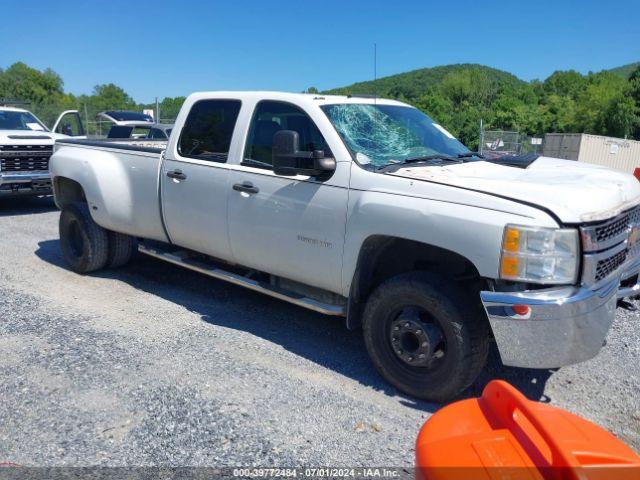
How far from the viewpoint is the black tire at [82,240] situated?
6043mm

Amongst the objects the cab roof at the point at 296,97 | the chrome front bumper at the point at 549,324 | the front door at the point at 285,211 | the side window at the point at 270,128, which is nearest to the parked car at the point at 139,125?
the cab roof at the point at 296,97

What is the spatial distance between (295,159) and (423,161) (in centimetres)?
97

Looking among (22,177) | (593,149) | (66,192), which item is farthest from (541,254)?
(593,149)

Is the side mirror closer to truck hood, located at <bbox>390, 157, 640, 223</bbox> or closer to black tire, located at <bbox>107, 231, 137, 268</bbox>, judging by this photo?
truck hood, located at <bbox>390, 157, 640, 223</bbox>

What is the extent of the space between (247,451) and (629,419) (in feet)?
7.64

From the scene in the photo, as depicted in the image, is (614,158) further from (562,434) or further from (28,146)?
(562,434)

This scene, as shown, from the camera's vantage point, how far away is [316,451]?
301 cm

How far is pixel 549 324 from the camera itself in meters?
2.97

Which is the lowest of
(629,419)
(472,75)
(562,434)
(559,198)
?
(629,419)

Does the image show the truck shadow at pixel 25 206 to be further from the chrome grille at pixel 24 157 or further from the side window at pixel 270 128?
the side window at pixel 270 128

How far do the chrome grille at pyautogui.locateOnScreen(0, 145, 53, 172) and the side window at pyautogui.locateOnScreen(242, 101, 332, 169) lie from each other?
7.31 meters

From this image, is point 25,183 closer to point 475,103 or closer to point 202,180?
point 202,180

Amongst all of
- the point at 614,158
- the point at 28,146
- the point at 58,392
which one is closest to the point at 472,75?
the point at 614,158

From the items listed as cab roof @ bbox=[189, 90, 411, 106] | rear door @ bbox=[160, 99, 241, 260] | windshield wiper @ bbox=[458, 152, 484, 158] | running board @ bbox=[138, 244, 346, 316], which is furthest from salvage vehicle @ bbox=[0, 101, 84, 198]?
windshield wiper @ bbox=[458, 152, 484, 158]
